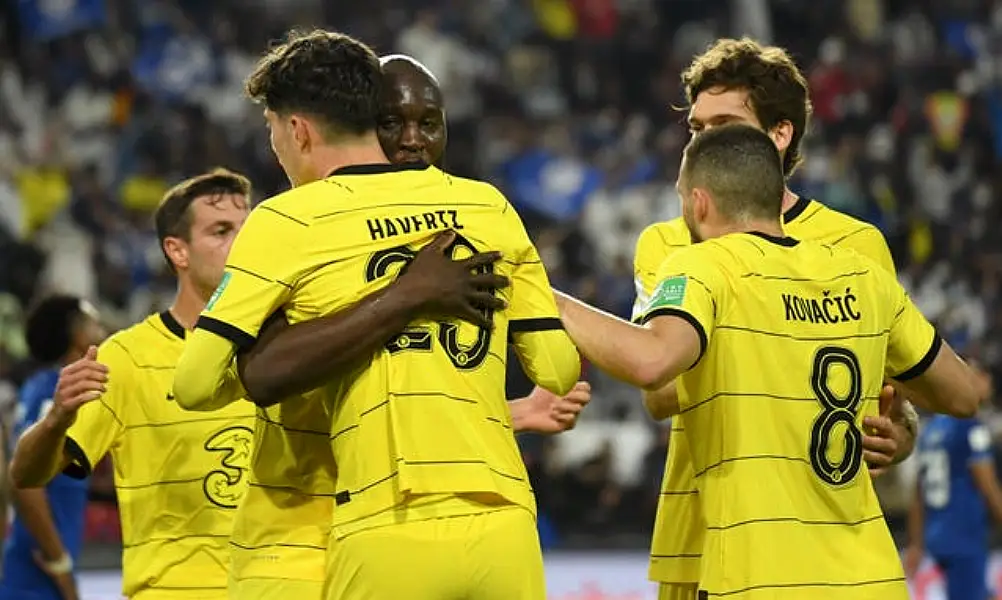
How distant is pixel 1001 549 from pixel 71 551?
9193 millimetres

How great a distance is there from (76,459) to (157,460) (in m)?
0.25

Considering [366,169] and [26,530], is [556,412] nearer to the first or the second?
[366,169]

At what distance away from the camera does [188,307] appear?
5.79 meters

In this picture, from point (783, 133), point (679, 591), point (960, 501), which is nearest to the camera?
point (679, 591)

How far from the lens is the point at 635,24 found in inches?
781

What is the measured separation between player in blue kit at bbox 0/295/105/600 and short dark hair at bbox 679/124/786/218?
3.80 m

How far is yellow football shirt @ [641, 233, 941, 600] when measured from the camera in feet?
14.4

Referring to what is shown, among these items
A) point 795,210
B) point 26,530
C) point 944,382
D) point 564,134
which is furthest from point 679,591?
point 564,134

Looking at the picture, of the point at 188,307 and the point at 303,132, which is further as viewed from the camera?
the point at 188,307

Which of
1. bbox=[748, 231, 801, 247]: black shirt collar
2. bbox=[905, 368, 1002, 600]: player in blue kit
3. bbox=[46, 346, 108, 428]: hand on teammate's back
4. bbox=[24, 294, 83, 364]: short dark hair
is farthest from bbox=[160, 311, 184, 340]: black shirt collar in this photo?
bbox=[905, 368, 1002, 600]: player in blue kit

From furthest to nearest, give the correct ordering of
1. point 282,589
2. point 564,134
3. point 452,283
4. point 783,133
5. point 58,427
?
point 564,134
point 783,133
point 58,427
point 282,589
point 452,283

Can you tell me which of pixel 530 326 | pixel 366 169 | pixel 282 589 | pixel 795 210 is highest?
pixel 795 210

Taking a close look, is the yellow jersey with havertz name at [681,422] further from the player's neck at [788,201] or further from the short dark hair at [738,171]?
the short dark hair at [738,171]

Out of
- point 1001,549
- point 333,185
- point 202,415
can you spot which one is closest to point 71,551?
point 202,415
